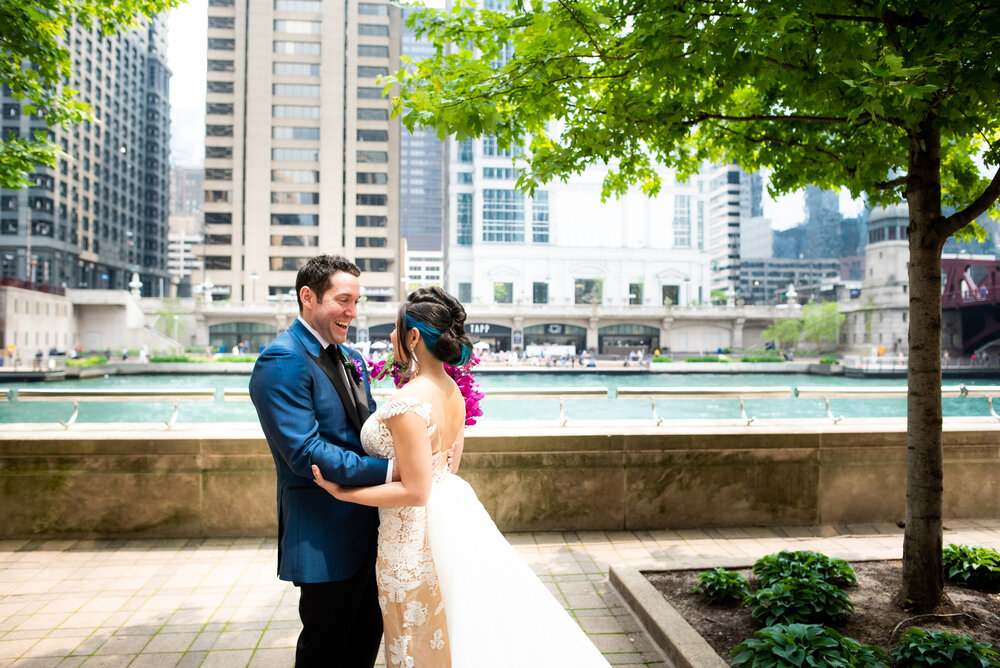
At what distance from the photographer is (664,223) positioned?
94062 millimetres

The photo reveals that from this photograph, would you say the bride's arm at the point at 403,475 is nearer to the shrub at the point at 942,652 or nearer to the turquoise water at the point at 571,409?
the shrub at the point at 942,652

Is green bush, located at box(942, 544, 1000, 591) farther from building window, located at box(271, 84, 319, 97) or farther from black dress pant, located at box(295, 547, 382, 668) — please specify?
building window, located at box(271, 84, 319, 97)

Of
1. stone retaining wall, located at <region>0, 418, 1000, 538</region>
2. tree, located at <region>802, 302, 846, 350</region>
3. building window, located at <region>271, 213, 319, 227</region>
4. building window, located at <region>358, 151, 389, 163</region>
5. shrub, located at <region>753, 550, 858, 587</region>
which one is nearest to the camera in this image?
shrub, located at <region>753, 550, 858, 587</region>

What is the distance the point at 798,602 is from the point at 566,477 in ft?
7.89

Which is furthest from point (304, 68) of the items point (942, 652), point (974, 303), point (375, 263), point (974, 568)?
point (942, 652)

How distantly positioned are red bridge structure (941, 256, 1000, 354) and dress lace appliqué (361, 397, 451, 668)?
49927mm

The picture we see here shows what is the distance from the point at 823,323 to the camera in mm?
64188

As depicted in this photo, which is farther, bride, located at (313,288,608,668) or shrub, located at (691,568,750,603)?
shrub, located at (691,568,750,603)

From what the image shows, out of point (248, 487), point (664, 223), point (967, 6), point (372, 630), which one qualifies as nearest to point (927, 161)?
point (967, 6)

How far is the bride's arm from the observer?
2.25 meters

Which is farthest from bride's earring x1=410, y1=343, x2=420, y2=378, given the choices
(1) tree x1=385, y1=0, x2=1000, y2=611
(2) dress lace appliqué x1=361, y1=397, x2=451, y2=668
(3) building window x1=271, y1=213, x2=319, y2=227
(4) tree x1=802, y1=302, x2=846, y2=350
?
(3) building window x1=271, y1=213, x2=319, y2=227

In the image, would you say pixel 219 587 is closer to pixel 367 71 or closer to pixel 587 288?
pixel 367 71

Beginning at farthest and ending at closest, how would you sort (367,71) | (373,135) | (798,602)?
(367,71)
(373,135)
(798,602)

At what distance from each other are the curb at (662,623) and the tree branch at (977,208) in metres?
2.91
